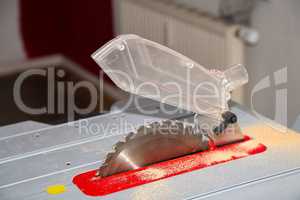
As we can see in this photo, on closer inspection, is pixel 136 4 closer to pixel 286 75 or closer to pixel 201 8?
pixel 201 8

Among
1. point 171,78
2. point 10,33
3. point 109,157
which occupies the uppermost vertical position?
point 171,78

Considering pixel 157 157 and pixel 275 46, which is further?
pixel 275 46

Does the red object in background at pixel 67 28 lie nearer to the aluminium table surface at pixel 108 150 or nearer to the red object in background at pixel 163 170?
the aluminium table surface at pixel 108 150

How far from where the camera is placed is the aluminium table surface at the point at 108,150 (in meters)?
1.05

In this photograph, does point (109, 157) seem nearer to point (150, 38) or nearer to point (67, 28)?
point (150, 38)

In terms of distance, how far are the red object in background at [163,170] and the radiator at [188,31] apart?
77 cm

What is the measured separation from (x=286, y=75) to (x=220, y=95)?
1.99 feet

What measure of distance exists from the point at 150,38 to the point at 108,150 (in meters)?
1.29

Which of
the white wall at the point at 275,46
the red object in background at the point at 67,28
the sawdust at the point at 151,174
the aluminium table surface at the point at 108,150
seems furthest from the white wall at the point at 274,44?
the red object in background at the point at 67,28

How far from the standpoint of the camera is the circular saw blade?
112 centimetres

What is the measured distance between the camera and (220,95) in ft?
3.85

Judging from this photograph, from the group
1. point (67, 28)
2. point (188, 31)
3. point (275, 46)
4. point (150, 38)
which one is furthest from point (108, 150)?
point (67, 28)

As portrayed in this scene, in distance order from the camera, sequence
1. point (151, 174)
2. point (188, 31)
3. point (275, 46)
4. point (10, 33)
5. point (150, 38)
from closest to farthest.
Answer: point (151, 174) < point (275, 46) < point (188, 31) < point (150, 38) < point (10, 33)

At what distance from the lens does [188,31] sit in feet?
7.41
